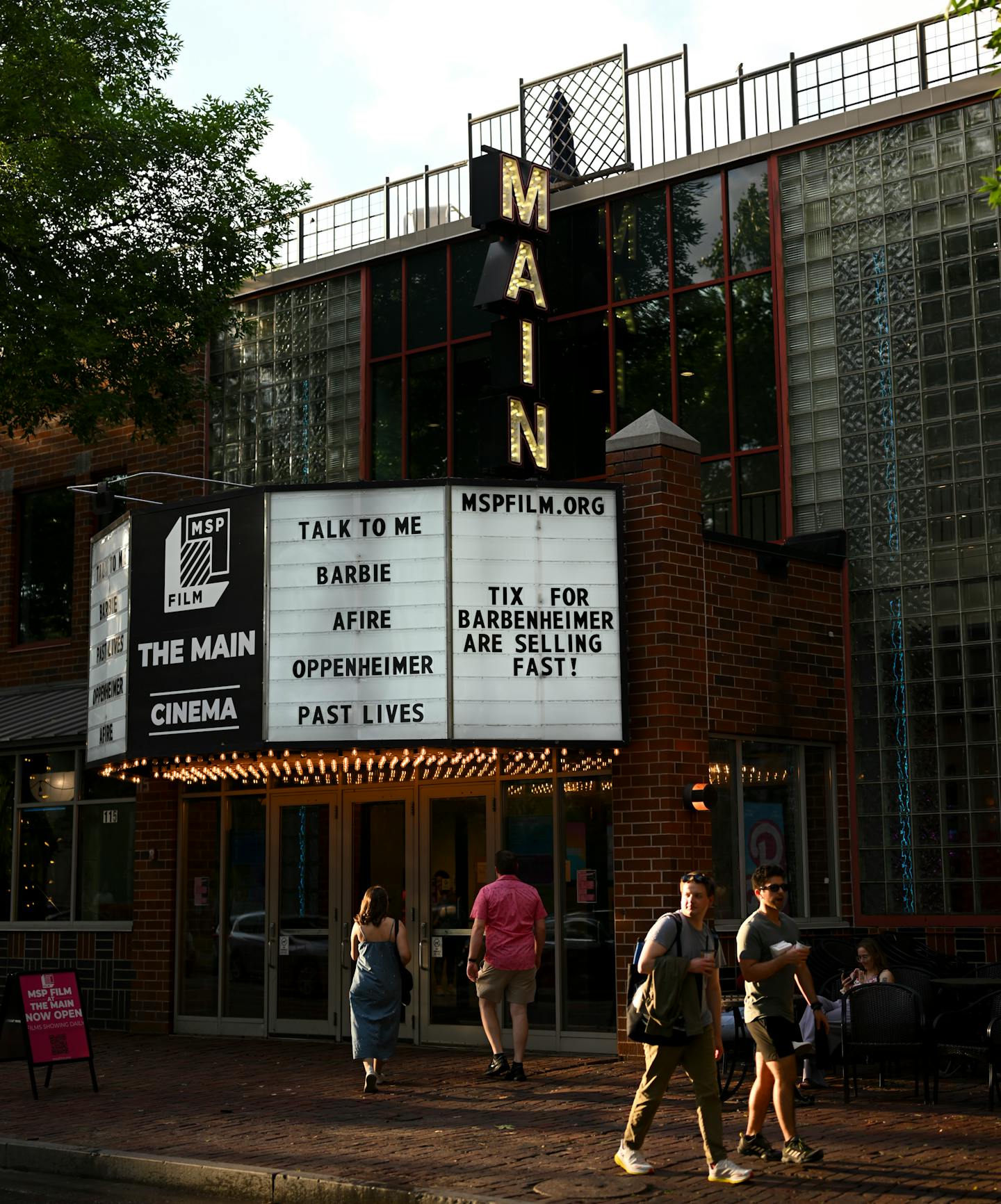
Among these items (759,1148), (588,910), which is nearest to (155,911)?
(588,910)

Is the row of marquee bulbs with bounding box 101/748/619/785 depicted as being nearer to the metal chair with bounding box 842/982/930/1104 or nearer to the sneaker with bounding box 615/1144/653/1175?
the metal chair with bounding box 842/982/930/1104

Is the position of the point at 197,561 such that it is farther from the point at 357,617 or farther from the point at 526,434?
the point at 526,434

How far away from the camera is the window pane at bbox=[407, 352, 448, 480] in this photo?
750 inches

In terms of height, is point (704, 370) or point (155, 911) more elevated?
point (704, 370)

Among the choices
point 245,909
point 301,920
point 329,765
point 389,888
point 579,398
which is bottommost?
point 301,920

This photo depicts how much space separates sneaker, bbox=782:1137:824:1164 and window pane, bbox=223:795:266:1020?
935 cm

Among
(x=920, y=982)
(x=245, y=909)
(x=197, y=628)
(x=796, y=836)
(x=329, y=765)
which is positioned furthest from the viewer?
(x=245, y=909)

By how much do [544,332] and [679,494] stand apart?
4705 millimetres

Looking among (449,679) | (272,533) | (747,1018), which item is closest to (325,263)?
(272,533)

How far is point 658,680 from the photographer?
1401cm

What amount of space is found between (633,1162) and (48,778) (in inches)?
516

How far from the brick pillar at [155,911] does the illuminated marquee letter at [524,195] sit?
26.1 ft

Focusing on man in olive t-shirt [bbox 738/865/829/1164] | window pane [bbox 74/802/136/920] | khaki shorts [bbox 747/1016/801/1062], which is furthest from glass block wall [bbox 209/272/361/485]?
khaki shorts [bbox 747/1016/801/1062]

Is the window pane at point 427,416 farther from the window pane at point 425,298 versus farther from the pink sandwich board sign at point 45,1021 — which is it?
the pink sandwich board sign at point 45,1021
